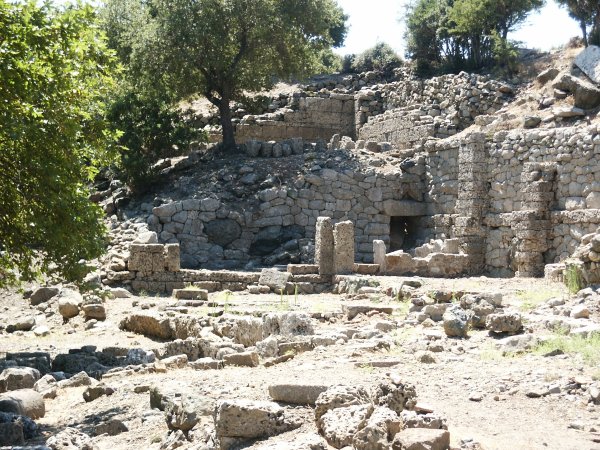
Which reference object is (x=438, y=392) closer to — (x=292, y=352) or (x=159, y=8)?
(x=292, y=352)

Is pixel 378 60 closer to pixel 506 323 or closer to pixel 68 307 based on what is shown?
pixel 68 307

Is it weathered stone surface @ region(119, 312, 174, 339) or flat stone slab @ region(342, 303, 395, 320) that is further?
weathered stone surface @ region(119, 312, 174, 339)

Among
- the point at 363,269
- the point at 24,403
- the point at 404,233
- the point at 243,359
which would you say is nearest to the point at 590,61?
the point at 404,233

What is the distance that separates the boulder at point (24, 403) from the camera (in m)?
9.87

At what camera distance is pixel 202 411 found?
331 inches

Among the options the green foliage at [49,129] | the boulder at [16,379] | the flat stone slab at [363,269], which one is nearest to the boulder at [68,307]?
the green foliage at [49,129]

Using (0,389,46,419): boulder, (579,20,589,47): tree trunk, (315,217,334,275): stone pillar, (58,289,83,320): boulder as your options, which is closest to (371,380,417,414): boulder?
(0,389,46,419): boulder

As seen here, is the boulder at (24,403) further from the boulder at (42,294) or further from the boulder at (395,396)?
the boulder at (42,294)

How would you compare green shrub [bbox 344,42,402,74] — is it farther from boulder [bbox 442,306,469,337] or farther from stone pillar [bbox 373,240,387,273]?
boulder [bbox 442,306,469,337]

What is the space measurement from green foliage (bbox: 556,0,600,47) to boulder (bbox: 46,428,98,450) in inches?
879

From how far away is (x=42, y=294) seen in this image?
766 inches

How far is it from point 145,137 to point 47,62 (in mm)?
14374

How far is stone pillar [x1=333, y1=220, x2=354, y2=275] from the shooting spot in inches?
818

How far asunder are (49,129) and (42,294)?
788 centimetres
